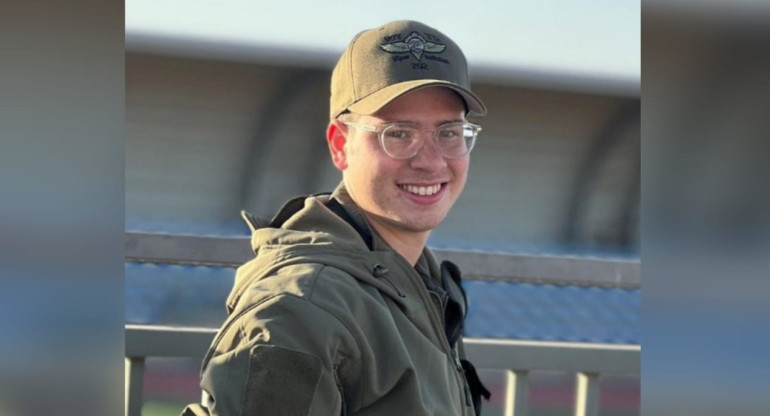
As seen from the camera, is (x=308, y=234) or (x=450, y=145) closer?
(x=308, y=234)

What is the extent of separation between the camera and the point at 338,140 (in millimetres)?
1927

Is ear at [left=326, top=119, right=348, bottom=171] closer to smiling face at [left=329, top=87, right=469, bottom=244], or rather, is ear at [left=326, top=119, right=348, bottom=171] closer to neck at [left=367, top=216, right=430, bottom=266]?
smiling face at [left=329, top=87, right=469, bottom=244]

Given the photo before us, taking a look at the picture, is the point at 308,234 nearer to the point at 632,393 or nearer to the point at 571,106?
the point at 632,393

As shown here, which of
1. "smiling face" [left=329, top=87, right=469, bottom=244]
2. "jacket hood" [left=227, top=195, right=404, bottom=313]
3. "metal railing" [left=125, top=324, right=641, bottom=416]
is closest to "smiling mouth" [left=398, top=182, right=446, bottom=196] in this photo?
"smiling face" [left=329, top=87, right=469, bottom=244]

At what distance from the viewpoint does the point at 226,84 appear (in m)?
4.15

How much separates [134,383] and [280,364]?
1.73m

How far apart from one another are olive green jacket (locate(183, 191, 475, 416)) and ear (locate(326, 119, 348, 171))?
0.40ft

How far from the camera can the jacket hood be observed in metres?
1.66

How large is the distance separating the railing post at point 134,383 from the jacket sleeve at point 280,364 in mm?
1585

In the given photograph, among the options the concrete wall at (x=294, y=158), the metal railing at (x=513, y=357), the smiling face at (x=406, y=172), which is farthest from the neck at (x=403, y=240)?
the concrete wall at (x=294, y=158)
